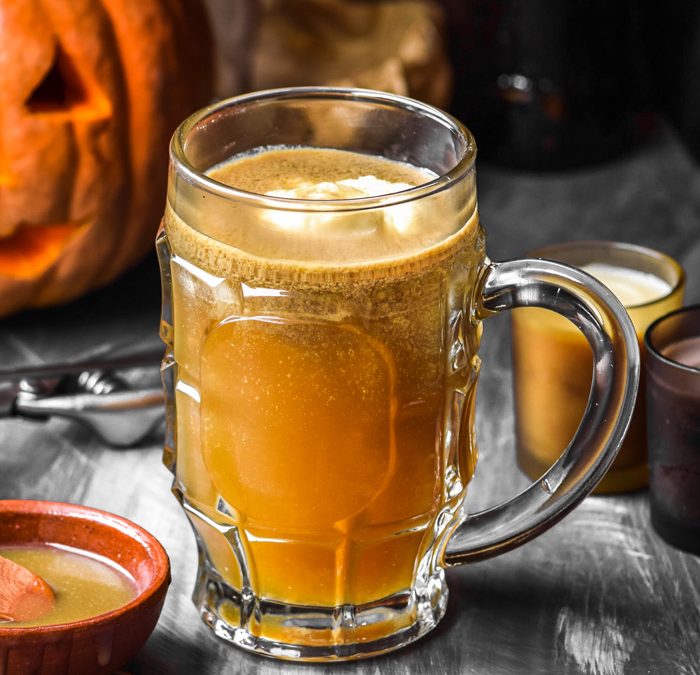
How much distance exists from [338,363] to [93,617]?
0.69 ft

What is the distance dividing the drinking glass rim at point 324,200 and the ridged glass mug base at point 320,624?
28 cm

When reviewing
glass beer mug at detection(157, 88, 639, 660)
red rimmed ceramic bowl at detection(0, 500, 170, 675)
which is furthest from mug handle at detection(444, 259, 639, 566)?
red rimmed ceramic bowl at detection(0, 500, 170, 675)

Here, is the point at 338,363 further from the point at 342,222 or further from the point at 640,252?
the point at 640,252

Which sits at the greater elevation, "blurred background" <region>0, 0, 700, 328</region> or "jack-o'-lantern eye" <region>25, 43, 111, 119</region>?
"jack-o'-lantern eye" <region>25, 43, 111, 119</region>

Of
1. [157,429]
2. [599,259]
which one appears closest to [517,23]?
[599,259]

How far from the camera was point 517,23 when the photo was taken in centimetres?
151

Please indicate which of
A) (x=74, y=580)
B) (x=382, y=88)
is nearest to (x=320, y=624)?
(x=74, y=580)

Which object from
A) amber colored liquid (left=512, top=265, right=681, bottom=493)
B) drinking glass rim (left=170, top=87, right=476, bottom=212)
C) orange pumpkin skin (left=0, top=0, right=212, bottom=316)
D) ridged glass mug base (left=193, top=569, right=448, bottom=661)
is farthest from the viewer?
orange pumpkin skin (left=0, top=0, right=212, bottom=316)

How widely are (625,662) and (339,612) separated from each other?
20 centimetres

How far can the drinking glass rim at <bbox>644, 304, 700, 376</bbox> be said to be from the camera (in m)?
0.94

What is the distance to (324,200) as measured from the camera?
0.76m

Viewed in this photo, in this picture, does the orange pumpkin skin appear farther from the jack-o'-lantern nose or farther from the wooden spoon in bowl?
the wooden spoon in bowl

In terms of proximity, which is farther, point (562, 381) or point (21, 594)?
point (562, 381)

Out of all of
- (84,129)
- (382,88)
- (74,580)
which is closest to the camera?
(74,580)
